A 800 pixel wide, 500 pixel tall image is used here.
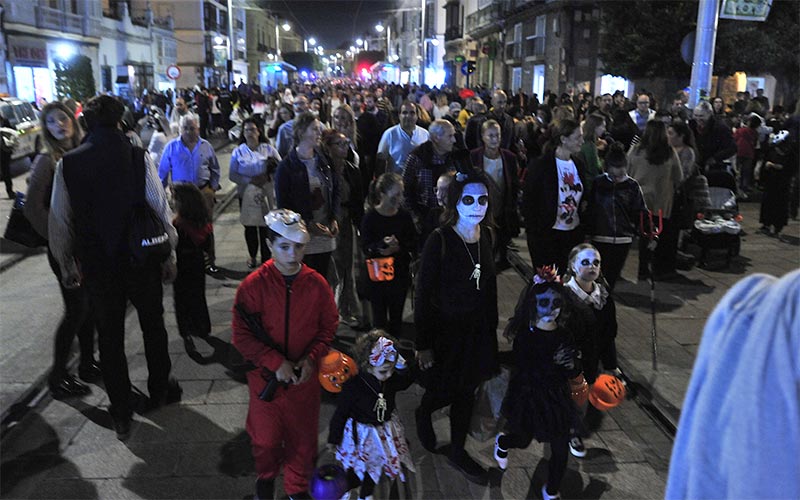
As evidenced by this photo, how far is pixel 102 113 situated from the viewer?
397 centimetres

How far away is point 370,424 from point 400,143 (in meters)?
4.77

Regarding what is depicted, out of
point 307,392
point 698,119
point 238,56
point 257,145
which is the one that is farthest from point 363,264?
point 238,56

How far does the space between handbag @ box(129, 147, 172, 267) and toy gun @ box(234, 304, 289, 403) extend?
1018 millimetres

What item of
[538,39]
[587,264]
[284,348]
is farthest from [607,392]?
[538,39]

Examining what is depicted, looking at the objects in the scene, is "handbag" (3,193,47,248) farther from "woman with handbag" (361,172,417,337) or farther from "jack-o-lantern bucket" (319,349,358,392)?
"jack-o-lantern bucket" (319,349,358,392)

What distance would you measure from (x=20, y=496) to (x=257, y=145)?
4.94 meters

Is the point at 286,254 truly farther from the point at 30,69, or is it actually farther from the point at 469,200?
the point at 30,69

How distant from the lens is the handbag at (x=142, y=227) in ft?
13.4

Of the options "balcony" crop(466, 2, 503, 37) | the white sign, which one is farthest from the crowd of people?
"balcony" crop(466, 2, 503, 37)

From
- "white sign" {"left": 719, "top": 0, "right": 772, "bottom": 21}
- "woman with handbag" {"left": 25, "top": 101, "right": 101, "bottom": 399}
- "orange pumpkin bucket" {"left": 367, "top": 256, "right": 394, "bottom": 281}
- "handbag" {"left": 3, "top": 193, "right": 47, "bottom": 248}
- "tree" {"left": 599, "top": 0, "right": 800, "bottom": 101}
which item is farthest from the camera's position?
"tree" {"left": 599, "top": 0, "right": 800, "bottom": 101}

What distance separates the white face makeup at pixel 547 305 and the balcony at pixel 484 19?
38.1 meters

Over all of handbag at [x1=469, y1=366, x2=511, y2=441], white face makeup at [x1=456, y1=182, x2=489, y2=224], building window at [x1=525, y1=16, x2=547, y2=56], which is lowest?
handbag at [x1=469, y1=366, x2=511, y2=441]

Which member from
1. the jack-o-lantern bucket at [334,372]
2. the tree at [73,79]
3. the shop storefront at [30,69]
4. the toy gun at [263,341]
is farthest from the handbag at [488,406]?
the tree at [73,79]

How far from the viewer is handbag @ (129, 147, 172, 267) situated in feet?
13.4
